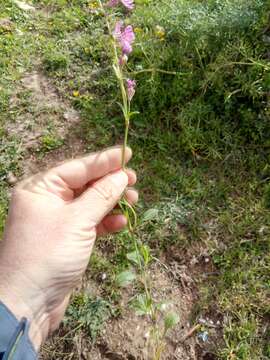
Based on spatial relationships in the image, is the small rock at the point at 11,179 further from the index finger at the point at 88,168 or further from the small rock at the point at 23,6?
the small rock at the point at 23,6

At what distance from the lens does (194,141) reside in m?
2.75

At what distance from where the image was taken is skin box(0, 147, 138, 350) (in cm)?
153

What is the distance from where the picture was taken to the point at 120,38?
156cm

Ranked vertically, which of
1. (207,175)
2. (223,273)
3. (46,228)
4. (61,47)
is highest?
(46,228)

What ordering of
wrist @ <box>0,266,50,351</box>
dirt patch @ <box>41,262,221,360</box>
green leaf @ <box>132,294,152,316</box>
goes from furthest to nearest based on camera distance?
dirt patch @ <box>41,262,221,360</box>, green leaf @ <box>132,294,152,316</box>, wrist @ <box>0,266,50,351</box>

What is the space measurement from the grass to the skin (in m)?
0.71

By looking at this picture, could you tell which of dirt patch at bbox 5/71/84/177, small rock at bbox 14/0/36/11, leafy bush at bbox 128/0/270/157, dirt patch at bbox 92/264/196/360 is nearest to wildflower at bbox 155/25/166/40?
leafy bush at bbox 128/0/270/157

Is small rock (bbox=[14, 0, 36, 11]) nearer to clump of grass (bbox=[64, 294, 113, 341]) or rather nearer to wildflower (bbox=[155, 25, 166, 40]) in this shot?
wildflower (bbox=[155, 25, 166, 40])

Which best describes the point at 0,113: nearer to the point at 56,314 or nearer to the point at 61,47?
the point at 61,47

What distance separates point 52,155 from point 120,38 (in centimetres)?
144

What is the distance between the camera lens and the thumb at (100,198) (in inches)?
63.6

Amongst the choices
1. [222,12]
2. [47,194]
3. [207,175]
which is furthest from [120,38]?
[222,12]

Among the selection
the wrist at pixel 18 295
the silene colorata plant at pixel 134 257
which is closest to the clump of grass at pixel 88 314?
the silene colorata plant at pixel 134 257

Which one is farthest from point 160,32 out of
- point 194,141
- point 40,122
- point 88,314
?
point 88,314
